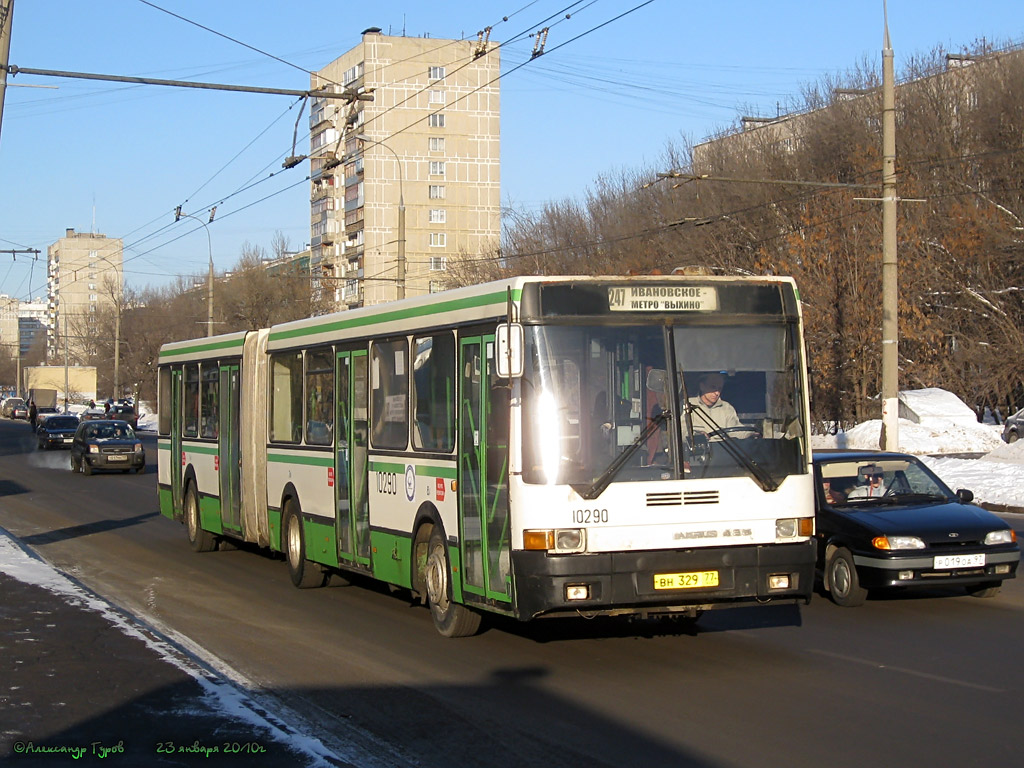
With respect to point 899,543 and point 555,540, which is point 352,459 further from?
point 899,543

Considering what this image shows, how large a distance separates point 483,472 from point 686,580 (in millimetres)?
1695

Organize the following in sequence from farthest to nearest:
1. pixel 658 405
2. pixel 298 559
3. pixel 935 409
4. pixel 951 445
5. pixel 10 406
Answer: pixel 10 406 → pixel 935 409 → pixel 951 445 → pixel 298 559 → pixel 658 405

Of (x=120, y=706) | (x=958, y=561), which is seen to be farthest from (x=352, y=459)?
(x=958, y=561)

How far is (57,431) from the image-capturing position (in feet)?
182

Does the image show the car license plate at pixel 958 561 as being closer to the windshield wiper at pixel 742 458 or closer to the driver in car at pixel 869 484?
the driver in car at pixel 869 484

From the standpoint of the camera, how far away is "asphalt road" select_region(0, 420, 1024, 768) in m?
6.91

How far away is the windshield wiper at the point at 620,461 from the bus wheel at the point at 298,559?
5942 millimetres

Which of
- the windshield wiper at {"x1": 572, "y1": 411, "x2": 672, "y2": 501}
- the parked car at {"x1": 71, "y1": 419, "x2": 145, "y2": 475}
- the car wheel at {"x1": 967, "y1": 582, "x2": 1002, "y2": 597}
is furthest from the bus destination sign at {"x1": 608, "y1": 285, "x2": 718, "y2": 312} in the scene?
the parked car at {"x1": 71, "y1": 419, "x2": 145, "y2": 475}

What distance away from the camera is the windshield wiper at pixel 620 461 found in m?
8.90

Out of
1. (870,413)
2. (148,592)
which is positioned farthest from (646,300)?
(870,413)

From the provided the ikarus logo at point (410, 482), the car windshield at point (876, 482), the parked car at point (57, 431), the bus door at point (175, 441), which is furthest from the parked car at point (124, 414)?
the car windshield at point (876, 482)

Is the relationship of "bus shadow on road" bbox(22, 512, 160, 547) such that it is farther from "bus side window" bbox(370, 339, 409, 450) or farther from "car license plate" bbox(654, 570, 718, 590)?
"car license plate" bbox(654, 570, 718, 590)

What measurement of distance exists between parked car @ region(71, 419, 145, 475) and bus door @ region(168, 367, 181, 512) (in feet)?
64.0

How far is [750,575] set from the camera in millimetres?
9234
